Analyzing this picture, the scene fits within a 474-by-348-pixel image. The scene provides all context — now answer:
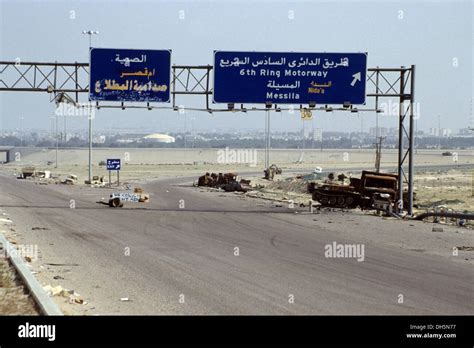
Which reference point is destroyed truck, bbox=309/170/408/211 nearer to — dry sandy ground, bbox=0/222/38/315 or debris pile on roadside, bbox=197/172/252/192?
debris pile on roadside, bbox=197/172/252/192

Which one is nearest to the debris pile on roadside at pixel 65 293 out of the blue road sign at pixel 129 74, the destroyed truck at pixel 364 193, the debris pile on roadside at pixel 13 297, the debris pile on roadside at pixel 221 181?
the debris pile on roadside at pixel 13 297

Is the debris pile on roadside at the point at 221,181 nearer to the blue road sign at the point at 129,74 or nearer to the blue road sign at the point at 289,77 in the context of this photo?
the blue road sign at the point at 289,77

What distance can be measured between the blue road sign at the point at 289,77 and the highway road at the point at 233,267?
20.2ft

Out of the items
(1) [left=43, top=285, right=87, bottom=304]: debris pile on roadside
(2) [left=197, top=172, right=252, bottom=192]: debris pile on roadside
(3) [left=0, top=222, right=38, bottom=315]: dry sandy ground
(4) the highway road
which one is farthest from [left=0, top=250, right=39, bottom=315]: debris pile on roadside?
(2) [left=197, top=172, right=252, bottom=192]: debris pile on roadside

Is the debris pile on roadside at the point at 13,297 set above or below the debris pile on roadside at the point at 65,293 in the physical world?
above

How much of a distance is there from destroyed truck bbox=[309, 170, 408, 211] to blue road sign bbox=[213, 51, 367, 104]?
205 inches

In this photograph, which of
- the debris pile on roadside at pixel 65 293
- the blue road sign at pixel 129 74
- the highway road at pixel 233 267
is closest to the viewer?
the debris pile on roadside at pixel 65 293

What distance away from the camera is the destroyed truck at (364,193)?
130 ft

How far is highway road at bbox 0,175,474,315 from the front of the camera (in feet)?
44.4
